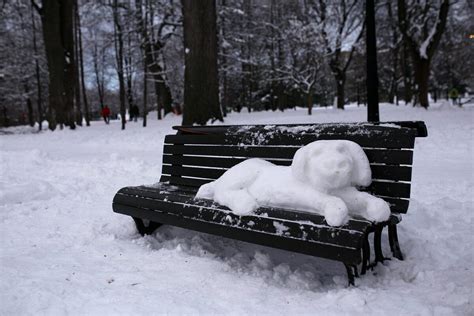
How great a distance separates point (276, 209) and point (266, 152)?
2.77ft

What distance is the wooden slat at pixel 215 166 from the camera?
2.78 meters

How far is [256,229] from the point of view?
2.77 metres

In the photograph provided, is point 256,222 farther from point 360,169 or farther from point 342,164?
point 360,169

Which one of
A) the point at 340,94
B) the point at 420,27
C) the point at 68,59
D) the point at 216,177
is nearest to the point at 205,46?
the point at 216,177

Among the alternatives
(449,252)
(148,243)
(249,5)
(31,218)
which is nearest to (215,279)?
(148,243)

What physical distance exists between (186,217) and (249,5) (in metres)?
28.9

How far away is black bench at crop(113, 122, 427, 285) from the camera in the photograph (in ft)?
8.21

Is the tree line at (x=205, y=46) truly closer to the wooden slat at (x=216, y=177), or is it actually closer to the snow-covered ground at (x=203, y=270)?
the wooden slat at (x=216, y=177)

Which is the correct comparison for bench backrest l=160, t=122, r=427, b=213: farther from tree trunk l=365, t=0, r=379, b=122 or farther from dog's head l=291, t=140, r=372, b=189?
tree trunk l=365, t=0, r=379, b=122

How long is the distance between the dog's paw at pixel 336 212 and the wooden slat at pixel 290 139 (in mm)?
636

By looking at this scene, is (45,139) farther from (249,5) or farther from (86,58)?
(86,58)

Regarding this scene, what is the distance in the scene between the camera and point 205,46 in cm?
1116

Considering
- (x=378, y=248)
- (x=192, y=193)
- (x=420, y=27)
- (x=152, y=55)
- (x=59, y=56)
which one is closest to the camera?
(x=378, y=248)

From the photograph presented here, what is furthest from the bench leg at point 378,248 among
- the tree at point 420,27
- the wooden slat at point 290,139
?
the tree at point 420,27
